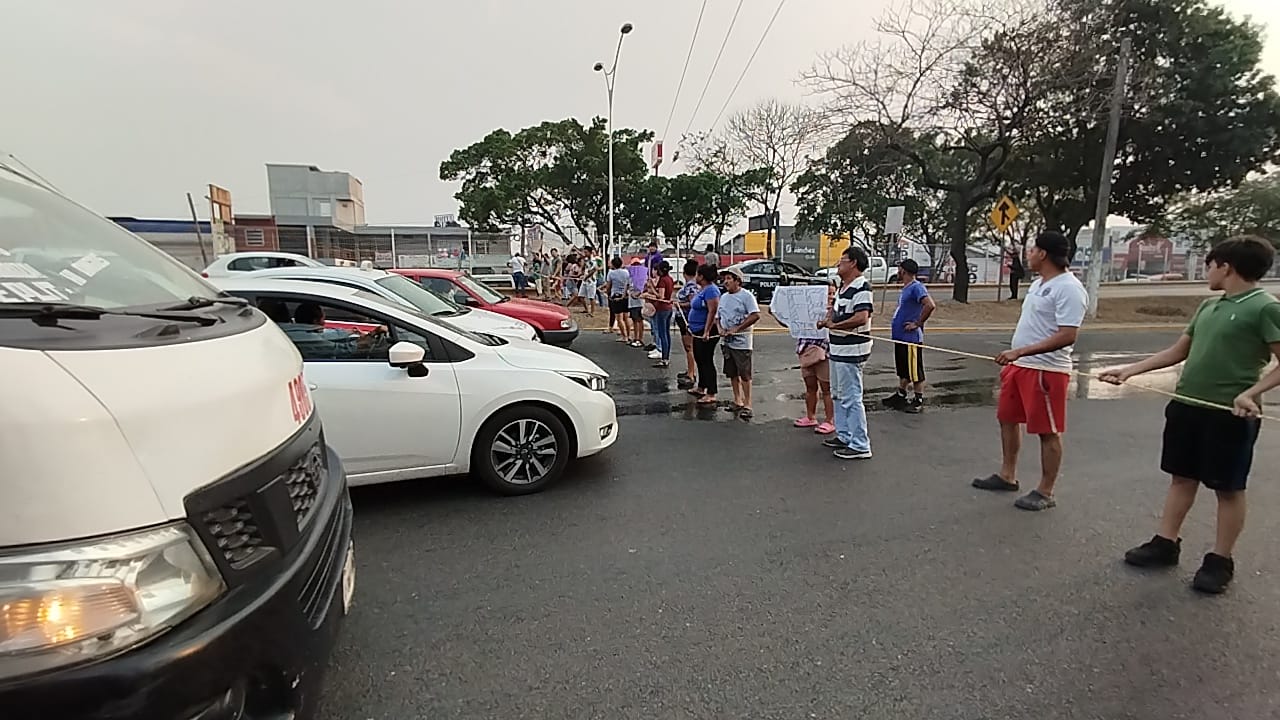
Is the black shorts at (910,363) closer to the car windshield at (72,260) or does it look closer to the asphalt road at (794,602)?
the asphalt road at (794,602)

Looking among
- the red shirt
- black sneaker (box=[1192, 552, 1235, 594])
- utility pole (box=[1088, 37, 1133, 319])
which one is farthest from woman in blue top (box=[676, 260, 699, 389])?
utility pole (box=[1088, 37, 1133, 319])

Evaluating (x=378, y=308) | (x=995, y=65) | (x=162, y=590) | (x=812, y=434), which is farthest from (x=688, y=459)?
(x=995, y=65)

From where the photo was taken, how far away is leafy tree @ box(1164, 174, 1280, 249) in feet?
99.5

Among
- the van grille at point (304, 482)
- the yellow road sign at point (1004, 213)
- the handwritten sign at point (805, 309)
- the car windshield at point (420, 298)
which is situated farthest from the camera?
the yellow road sign at point (1004, 213)

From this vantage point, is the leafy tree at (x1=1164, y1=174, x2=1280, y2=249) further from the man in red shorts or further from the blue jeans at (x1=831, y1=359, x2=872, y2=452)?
the man in red shorts

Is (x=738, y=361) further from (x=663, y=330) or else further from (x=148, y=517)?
(x=148, y=517)

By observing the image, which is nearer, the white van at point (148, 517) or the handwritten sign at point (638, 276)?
the white van at point (148, 517)

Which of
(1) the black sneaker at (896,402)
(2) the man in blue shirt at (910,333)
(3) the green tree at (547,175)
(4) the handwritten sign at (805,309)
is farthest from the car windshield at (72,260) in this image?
(3) the green tree at (547,175)

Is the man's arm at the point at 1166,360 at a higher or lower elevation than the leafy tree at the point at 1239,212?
lower

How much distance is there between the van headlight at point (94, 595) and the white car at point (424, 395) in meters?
2.59

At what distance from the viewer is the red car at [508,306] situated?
11297 millimetres

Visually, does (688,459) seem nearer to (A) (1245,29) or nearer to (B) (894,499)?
(B) (894,499)

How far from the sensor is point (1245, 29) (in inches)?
776

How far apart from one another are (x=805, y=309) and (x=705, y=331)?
1512 millimetres
